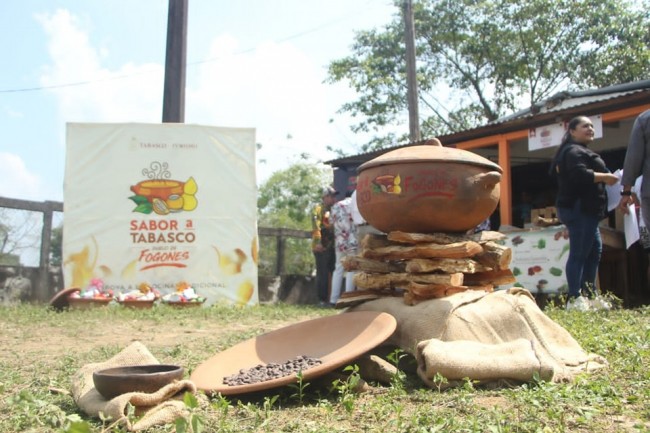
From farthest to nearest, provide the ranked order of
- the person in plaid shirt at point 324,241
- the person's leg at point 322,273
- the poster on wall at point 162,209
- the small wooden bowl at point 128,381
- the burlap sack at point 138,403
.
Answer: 1. the person's leg at point 322,273
2. the person in plaid shirt at point 324,241
3. the poster on wall at point 162,209
4. the small wooden bowl at point 128,381
5. the burlap sack at point 138,403

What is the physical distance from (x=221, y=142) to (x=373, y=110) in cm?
1426

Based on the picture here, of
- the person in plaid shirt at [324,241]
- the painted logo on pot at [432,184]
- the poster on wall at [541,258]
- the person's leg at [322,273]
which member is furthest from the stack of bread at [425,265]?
the person's leg at [322,273]

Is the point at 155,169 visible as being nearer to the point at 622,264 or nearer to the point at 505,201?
the point at 505,201

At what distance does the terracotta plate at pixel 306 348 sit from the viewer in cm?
311

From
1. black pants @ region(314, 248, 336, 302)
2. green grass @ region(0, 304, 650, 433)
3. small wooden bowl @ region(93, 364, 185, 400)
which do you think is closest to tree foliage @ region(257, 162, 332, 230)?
black pants @ region(314, 248, 336, 302)

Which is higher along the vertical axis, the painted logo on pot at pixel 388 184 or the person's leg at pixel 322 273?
the painted logo on pot at pixel 388 184

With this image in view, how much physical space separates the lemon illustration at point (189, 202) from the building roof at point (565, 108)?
3455 millimetres

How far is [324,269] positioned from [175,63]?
13.6 feet

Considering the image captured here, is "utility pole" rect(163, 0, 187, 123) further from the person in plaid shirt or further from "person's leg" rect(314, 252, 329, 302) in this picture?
"person's leg" rect(314, 252, 329, 302)

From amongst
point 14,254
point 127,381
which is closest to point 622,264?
point 127,381

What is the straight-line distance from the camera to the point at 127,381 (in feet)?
9.19

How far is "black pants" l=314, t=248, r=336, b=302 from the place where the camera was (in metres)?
10.6

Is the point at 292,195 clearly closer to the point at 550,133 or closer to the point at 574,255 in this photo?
the point at 550,133

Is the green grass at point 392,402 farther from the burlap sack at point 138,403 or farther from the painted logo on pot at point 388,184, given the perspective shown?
the painted logo on pot at point 388,184
